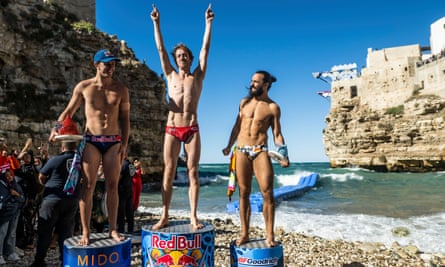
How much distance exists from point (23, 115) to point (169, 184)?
1911 cm

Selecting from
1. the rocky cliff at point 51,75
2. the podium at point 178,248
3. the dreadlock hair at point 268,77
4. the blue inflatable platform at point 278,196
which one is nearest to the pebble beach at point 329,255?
the podium at point 178,248

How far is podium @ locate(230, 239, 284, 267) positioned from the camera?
3869 mm

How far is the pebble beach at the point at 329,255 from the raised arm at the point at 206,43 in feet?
11.7

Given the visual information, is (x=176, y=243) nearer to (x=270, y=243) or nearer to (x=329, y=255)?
(x=270, y=243)

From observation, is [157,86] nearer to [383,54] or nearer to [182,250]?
[182,250]

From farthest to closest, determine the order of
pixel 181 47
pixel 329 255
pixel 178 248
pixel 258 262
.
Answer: pixel 329 255 < pixel 181 47 < pixel 258 262 < pixel 178 248

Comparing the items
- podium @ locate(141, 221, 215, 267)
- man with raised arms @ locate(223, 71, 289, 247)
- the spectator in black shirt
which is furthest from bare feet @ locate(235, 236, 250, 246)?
the spectator in black shirt

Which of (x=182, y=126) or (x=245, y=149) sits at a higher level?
(x=182, y=126)

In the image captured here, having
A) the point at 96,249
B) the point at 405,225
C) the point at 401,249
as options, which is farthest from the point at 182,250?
the point at 405,225

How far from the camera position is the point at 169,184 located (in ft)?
14.6

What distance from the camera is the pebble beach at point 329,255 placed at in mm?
6445

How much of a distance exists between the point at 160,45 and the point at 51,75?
70.0 ft

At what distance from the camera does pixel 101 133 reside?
409cm

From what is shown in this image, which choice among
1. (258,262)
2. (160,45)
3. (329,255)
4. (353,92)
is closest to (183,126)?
(160,45)
